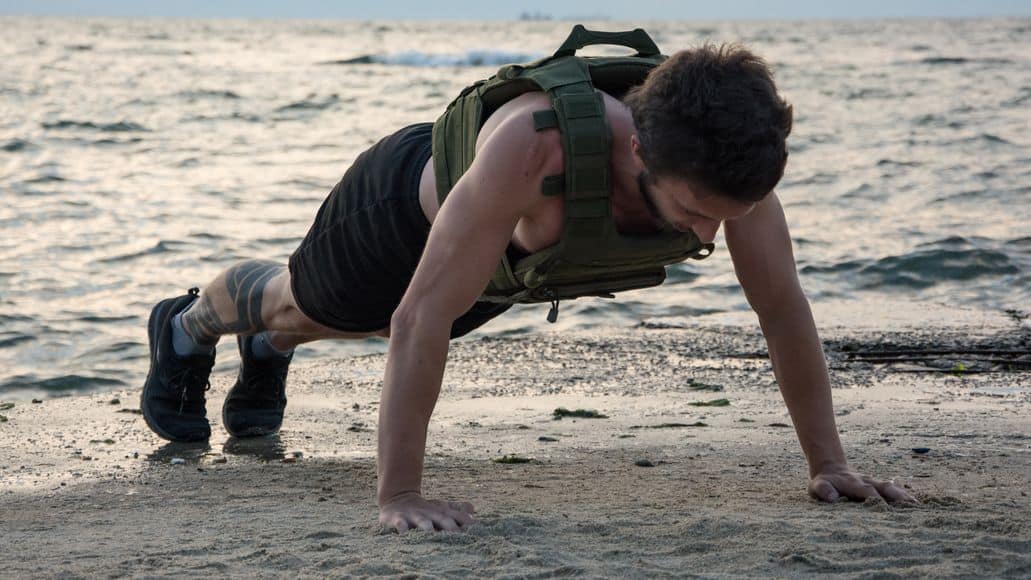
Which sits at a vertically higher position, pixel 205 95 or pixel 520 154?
pixel 520 154

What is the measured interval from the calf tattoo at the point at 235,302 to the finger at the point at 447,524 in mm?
1520

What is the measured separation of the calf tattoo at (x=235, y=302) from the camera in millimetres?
4199

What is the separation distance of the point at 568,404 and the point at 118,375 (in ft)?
9.13

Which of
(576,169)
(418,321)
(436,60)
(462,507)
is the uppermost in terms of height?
(576,169)

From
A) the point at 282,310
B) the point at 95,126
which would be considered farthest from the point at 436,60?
the point at 282,310

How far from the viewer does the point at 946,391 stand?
500 centimetres

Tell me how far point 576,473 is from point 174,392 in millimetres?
1688

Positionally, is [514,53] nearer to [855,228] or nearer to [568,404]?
[855,228]

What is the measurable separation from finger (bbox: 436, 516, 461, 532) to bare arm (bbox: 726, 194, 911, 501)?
1.04 meters

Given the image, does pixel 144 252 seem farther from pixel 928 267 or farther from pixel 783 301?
pixel 783 301

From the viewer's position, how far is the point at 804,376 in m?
3.30

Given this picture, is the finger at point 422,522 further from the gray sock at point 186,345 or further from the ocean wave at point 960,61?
the ocean wave at point 960,61

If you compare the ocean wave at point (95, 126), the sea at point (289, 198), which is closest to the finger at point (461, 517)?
the sea at point (289, 198)

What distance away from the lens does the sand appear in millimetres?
2734
